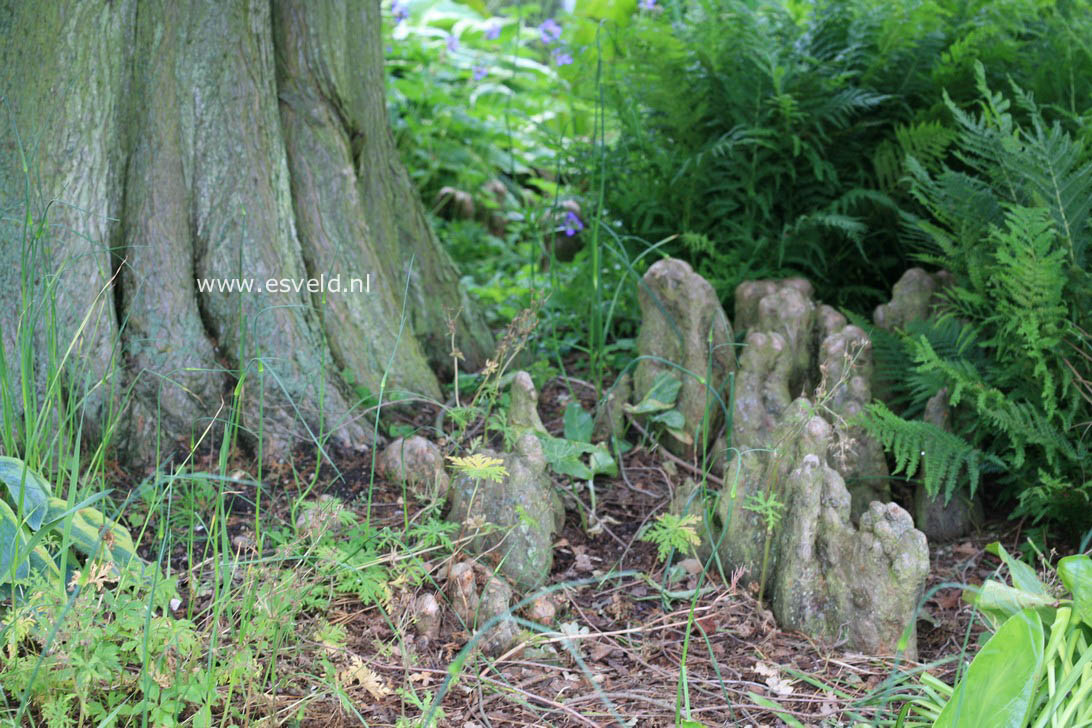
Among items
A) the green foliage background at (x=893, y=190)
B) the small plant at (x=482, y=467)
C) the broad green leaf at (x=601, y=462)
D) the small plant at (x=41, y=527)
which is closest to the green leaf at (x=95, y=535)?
the small plant at (x=41, y=527)

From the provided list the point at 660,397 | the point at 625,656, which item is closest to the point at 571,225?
the point at 660,397

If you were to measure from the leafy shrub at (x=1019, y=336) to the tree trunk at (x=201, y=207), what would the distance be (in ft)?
5.73

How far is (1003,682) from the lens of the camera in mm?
2066

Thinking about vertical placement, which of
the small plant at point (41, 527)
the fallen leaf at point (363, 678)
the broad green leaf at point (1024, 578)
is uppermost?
the small plant at point (41, 527)

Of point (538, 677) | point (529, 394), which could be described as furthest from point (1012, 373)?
point (538, 677)

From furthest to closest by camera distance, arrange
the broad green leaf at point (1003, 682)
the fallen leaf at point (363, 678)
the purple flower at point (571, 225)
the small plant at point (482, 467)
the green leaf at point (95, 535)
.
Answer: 1. the purple flower at point (571, 225)
2. the small plant at point (482, 467)
3. the green leaf at point (95, 535)
4. the fallen leaf at point (363, 678)
5. the broad green leaf at point (1003, 682)

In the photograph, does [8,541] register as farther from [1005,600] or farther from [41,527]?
[1005,600]

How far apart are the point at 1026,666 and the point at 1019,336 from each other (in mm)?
1321

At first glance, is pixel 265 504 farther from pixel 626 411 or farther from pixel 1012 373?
pixel 1012 373

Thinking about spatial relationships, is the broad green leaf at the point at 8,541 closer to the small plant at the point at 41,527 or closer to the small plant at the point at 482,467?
the small plant at the point at 41,527

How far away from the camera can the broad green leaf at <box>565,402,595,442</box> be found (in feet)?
11.3

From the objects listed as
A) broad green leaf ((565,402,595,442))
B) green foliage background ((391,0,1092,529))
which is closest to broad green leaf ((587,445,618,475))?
broad green leaf ((565,402,595,442))

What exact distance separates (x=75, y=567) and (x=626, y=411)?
1.84 m

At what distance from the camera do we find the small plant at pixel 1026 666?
206cm
